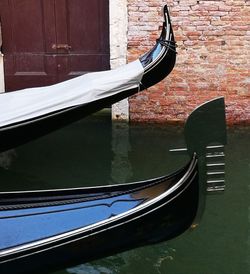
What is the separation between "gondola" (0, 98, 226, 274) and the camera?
183 centimetres

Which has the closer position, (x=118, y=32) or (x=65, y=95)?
(x=65, y=95)

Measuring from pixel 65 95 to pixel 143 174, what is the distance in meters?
0.74

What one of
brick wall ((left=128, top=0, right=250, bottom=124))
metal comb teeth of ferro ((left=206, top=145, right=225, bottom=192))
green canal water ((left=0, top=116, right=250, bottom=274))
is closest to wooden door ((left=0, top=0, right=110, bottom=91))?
brick wall ((left=128, top=0, right=250, bottom=124))

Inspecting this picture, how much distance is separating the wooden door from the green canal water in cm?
51

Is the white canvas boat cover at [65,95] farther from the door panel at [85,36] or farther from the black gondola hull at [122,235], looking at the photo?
the door panel at [85,36]

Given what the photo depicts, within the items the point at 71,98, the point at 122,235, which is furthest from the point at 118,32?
the point at 122,235

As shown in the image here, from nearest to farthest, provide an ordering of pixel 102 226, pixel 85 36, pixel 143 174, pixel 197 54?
1. pixel 102 226
2. pixel 143 174
3. pixel 197 54
4. pixel 85 36

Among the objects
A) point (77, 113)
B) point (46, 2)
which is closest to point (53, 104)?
point (77, 113)

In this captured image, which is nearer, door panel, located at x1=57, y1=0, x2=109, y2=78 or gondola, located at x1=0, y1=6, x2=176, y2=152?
gondola, located at x1=0, y1=6, x2=176, y2=152

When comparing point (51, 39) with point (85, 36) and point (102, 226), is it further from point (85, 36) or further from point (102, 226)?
point (102, 226)

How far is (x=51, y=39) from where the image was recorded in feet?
14.9

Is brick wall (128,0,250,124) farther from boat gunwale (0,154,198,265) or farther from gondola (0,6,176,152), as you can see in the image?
boat gunwale (0,154,198,265)

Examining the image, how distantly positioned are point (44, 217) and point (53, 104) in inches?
38.7

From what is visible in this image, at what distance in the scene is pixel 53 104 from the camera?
2.88 m
